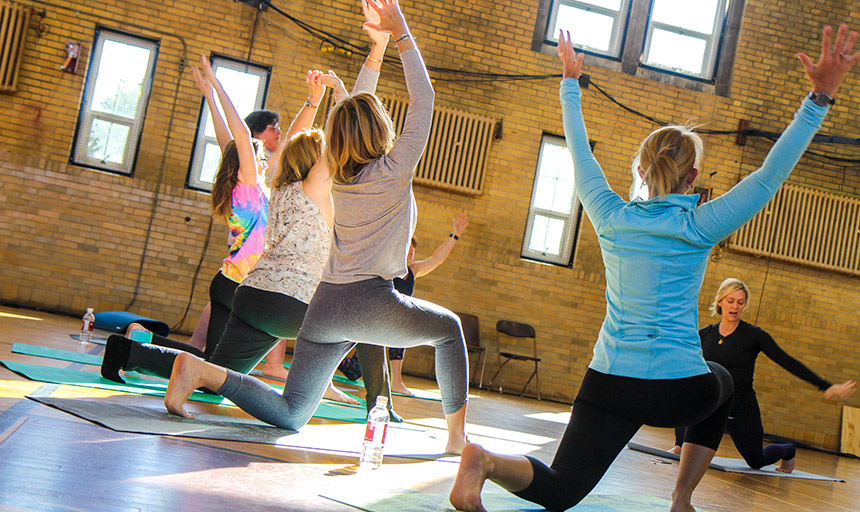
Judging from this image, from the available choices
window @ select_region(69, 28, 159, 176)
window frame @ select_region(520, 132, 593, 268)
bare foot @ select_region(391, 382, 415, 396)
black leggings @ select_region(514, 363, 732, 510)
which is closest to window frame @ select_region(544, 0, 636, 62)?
window frame @ select_region(520, 132, 593, 268)

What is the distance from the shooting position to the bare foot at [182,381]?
298 centimetres

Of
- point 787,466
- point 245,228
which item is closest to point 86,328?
point 245,228

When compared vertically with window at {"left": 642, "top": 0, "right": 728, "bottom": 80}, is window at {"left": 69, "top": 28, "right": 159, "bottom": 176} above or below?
below

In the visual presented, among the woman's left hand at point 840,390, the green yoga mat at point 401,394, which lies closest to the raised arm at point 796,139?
the woman's left hand at point 840,390

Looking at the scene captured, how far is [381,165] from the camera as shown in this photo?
9.70 ft

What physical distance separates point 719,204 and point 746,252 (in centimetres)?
880

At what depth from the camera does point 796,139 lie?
6.90 feet

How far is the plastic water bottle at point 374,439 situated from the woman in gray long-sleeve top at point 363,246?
12.7 inches

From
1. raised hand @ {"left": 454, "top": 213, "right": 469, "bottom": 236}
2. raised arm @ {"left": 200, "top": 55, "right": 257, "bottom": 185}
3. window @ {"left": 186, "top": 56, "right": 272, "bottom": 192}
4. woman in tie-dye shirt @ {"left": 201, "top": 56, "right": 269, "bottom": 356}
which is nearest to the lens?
raised arm @ {"left": 200, "top": 55, "right": 257, "bottom": 185}

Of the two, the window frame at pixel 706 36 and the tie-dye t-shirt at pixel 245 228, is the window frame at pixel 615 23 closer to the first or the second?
the window frame at pixel 706 36

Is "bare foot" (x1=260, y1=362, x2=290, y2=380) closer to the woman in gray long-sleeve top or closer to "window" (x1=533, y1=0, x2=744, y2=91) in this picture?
the woman in gray long-sleeve top

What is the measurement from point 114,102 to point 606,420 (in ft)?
28.7

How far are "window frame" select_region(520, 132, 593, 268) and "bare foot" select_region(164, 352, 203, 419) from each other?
7.37 m

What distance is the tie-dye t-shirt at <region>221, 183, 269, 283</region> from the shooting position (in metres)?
4.16
